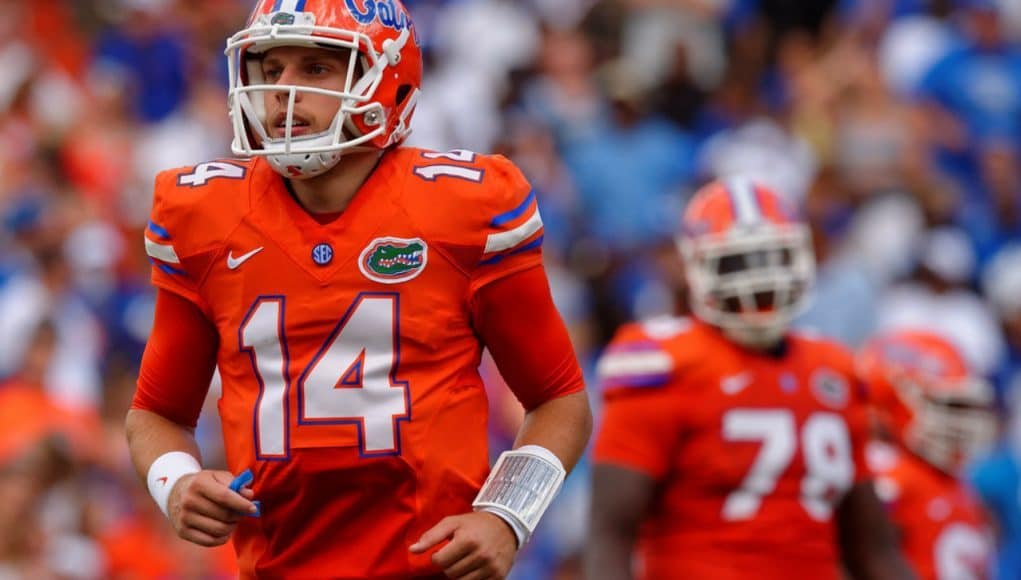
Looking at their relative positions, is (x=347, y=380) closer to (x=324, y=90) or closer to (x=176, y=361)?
(x=176, y=361)

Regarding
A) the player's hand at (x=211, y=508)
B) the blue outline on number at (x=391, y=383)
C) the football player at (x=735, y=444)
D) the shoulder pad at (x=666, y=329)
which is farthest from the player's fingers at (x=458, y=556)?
the shoulder pad at (x=666, y=329)

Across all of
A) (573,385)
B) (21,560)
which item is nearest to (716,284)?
(573,385)

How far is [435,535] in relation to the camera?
3.43 metres

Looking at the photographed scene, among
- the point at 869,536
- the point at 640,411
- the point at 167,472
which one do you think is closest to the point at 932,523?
the point at 869,536

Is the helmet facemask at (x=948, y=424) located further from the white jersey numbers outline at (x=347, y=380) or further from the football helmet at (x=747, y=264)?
the white jersey numbers outline at (x=347, y=380)

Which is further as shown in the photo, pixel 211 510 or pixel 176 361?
pixel 176 361

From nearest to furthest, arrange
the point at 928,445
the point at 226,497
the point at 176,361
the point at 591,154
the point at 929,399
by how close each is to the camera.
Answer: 1. the point at 226,497
2. the point at 176,361
3. the point at 928,445
4. the point at 929,399
5. the point at 591,154

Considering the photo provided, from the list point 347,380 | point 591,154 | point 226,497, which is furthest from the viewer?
point 591,154

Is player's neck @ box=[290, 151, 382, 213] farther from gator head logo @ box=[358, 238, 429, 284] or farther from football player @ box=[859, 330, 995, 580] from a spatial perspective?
football player @ box=[859, 330, 995, 580]

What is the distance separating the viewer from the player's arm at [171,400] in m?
3.69

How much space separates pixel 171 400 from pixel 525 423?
0.73 m

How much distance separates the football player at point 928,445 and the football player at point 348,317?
2709 millimetres

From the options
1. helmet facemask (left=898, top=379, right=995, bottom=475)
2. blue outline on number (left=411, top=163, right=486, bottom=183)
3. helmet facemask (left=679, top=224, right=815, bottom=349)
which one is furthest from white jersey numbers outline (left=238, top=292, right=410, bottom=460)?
helmet facemask (left=898, top=379, right=995, bottom=475)

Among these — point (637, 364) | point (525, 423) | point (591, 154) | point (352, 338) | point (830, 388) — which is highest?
point (352, 338)
